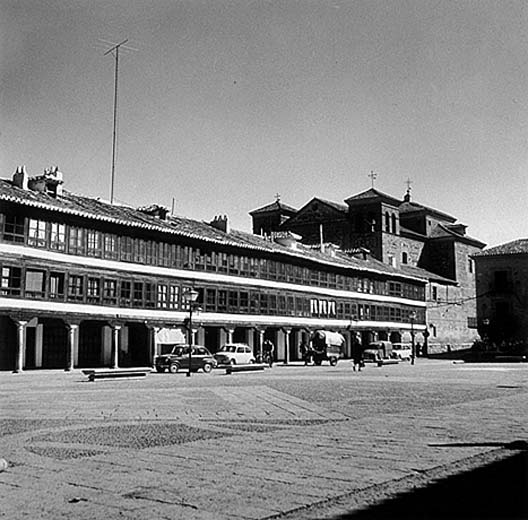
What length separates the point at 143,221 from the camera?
37.7 meters

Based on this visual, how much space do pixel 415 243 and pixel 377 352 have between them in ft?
102

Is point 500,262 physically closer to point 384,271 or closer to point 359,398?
point 384,271

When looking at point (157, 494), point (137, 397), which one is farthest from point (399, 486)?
point (137, 397)

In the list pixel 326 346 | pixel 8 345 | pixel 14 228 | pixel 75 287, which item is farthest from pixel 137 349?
pixel 326 346

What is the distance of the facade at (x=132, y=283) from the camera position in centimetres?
3139

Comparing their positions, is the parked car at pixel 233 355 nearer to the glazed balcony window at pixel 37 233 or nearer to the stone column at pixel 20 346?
the stone column at pixel 20 346

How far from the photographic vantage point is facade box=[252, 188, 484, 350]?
7006 cm

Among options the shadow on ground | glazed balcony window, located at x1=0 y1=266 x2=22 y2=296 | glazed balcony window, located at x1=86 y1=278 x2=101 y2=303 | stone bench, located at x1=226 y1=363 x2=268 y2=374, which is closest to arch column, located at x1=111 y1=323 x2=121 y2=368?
glazed balcony window, located at x1=86 y1=278 x2=101 y2=303

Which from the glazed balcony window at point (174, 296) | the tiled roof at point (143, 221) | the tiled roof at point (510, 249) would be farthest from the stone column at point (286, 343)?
the tiled roof at point (510, 249)

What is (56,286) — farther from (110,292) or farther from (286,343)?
(286,343)

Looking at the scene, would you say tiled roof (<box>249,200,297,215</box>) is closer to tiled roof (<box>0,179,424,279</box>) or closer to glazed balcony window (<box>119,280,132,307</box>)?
tiled roof (<box>0,179,424,279</box>)

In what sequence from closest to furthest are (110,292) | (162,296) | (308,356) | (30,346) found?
(30,346) < (110,292) < (162,296) < (308,356)

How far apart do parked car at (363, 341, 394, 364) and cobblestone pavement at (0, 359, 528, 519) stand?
1195 inches

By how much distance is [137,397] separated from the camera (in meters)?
16.7
